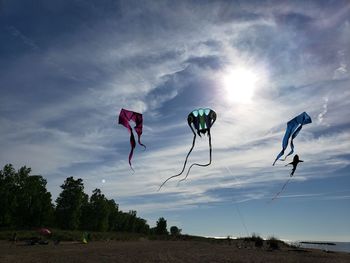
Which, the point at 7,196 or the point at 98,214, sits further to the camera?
the point at 98,214

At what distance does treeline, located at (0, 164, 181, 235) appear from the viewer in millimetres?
64562

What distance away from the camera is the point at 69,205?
7550cm

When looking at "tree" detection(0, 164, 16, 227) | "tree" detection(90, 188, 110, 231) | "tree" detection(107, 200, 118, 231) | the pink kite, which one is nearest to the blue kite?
the pink kite

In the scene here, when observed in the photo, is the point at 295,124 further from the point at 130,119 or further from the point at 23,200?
the point at 23,200

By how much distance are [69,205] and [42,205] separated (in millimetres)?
7201

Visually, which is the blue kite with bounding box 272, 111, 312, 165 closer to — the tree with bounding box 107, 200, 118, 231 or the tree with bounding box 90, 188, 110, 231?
the tree with bounding box 90, 188, 110, 231

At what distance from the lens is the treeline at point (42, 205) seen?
64.6 meters

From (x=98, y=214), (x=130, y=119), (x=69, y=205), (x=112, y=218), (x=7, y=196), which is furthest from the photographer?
(x=112, y=218)

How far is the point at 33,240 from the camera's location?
144 ft

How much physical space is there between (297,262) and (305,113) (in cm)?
1163

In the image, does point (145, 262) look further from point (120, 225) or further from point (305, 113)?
point (120, 225)

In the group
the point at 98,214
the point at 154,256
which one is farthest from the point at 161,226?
the point at 154,256

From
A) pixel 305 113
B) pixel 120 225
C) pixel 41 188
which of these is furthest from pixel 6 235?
pixel 120 225

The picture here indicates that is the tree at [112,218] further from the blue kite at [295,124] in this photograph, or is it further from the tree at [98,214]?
the blue kite at [295,124]
